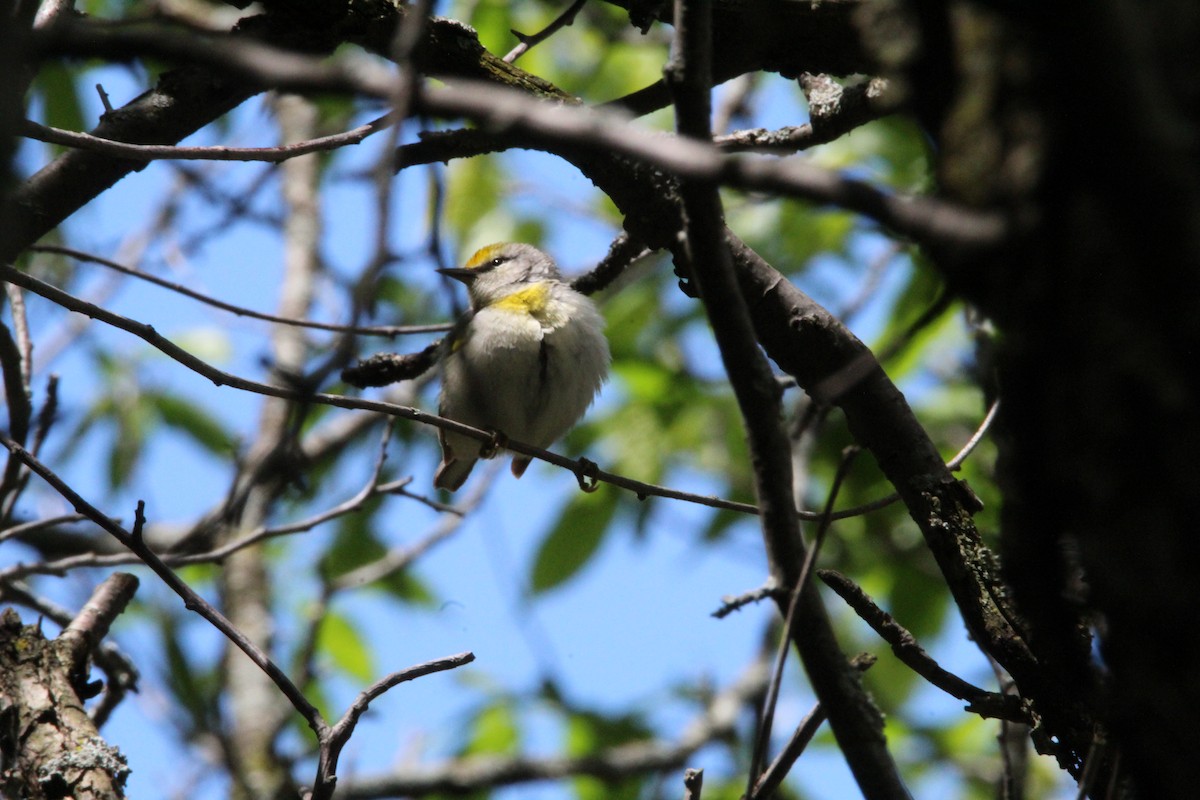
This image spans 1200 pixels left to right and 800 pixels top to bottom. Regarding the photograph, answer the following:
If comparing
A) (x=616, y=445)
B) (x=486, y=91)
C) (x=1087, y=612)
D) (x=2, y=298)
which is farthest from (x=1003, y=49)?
(x=616, y=445)

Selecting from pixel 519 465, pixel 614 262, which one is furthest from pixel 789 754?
pixel 519 465

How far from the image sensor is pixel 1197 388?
1233mm

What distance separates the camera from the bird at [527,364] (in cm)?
494

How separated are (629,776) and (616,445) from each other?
2.38 m

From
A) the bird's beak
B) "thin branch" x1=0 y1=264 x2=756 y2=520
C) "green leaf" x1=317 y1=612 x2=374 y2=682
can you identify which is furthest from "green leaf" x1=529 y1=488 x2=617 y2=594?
"thin branch" x1=0 y1=264 x2=756 y2=520

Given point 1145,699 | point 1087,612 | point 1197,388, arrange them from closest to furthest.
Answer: point 1197,388 → point 1145,699 → point 1087,612

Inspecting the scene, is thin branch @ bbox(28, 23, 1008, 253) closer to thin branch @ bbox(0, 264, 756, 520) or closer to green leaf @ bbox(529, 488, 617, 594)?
thin branch @ bbox(0, 264, 756, 520)

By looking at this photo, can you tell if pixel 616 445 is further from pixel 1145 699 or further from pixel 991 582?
pixel 1145 699

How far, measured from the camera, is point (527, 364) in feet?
16.2

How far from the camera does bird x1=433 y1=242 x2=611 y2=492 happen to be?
16.2 feet

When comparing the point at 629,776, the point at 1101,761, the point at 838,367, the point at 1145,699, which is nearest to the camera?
the point at 1145,699

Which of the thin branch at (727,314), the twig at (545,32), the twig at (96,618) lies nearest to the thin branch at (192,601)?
the twig at (96,618)

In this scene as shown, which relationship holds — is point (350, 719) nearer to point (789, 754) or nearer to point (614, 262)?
point (789, 754)

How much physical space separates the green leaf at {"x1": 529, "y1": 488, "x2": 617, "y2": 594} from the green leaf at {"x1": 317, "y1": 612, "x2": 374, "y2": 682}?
2214mm
